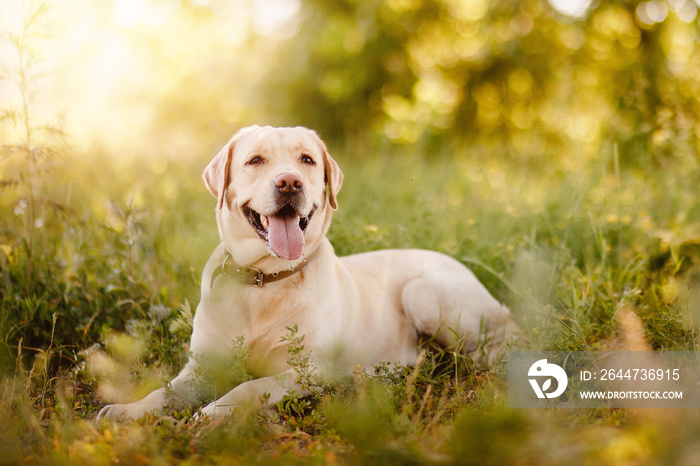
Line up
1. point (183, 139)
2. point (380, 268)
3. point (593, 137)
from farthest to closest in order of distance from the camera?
point (183, 139) < point (593, 137) < point (380, 268)

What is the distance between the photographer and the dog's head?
251 cm

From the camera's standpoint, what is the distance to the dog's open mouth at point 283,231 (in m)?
2.53

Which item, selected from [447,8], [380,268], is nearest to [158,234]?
[380,268]

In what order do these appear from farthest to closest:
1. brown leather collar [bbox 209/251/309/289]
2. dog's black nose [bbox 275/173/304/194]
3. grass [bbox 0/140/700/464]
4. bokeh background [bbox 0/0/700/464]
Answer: brown leather collar [bbox 209/251/309/289]
dog's black nose [bbox 275/173/304/194]
bokeh background [bbox 0/0/700/464]
grass [bbox 0/140/700/464]

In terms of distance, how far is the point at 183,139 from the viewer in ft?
27.0

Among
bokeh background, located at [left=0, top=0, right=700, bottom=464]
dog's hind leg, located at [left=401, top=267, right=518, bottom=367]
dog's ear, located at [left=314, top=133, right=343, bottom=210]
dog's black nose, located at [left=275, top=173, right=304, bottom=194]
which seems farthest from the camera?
dog's hind leg, located at [left=401, top=267, right=518, bottom=367]

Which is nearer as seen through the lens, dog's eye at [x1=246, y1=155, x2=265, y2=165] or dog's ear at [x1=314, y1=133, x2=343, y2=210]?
dog's eye at [x1=246, y1=155, x2=265, y2=165]

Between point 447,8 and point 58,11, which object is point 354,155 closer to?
point 447,8

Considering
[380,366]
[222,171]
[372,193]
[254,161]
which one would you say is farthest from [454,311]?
[372,193]

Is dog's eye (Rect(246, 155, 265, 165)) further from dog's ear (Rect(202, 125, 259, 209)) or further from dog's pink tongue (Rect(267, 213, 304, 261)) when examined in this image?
dog's pink tongue (Rect(267, 213, 304, 261))

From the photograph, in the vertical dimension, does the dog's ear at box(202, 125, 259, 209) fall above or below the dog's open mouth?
above

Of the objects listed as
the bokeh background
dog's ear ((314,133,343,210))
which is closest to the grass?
the bokeh background

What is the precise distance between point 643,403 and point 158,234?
3645 millimetres

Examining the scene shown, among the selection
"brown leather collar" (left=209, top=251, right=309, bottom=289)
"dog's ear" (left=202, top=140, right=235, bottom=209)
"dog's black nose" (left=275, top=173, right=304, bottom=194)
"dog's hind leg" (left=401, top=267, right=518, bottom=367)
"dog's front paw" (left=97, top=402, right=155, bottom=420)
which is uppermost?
"dog's ear" (left=202, top=140, right=235, bottom=209)
